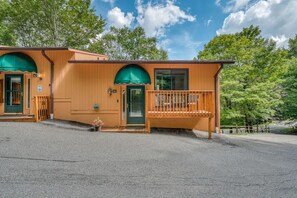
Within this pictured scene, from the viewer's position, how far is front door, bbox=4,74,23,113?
9.25 metres

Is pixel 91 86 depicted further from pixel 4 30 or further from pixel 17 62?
pixel 4 30

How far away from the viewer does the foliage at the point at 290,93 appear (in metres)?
15.5

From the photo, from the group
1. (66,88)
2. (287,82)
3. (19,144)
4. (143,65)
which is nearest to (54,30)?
(66,88)

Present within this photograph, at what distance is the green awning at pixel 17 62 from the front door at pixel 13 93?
1108mm

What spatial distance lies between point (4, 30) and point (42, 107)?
17.9 meters

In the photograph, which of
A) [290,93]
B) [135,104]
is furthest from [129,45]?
[290,93]

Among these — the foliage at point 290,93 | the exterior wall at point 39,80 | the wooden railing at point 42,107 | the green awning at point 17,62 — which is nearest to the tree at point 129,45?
the foliage at point 290,93

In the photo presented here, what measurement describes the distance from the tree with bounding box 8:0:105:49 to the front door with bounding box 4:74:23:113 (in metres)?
13.5

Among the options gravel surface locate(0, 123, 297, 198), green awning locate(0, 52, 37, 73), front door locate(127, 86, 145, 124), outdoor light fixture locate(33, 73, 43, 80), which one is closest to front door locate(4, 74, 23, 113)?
outdoor light fixture locate(33, 73, 43, 80)

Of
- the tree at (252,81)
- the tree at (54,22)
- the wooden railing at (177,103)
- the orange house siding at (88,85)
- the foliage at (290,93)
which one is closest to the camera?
the wooden railing at (177,103)

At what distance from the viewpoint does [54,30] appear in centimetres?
2056

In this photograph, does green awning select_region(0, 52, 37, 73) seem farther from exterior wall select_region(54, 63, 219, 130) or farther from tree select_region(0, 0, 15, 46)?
tree select_region(0, 0, 15, 46)

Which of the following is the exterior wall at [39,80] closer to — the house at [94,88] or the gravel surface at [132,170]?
the house at [94,88]

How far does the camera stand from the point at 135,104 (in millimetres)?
9438
